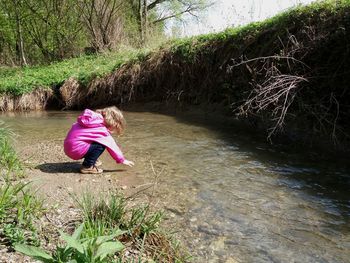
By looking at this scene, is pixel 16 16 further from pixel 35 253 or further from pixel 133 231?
pixel 35 253

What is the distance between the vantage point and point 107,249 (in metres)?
2.28

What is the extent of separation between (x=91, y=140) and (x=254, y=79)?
389cm

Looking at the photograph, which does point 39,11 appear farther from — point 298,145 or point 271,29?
point 298,145

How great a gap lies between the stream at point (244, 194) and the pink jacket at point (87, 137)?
21.9 inches

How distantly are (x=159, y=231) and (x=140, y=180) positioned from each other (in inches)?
69.6

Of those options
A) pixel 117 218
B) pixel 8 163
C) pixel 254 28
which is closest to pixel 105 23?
pixel 254 28

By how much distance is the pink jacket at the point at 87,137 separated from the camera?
5059 mm

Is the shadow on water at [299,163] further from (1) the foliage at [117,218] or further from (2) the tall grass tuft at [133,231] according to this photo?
(1) the foliage at [117,218]

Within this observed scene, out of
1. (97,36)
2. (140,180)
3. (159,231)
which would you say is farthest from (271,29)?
(97,36)

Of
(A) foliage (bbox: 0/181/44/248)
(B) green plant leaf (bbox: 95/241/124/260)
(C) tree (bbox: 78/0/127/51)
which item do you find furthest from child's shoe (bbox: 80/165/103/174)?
(C) tree (bbox: 78/0/127/51)

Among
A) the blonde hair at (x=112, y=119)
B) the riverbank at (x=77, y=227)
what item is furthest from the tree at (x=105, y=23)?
the riverbank at (x=77, y=227)

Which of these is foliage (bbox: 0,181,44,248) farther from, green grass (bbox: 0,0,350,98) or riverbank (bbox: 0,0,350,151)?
green grass (bbox: 0,0,350,98)

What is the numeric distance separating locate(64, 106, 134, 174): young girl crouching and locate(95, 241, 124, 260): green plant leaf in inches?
110

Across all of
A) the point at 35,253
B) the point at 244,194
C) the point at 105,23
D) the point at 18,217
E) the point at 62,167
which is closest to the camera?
the point at 35,253
